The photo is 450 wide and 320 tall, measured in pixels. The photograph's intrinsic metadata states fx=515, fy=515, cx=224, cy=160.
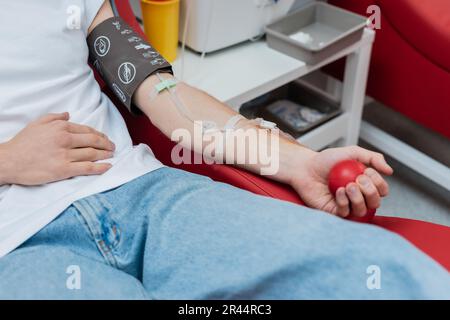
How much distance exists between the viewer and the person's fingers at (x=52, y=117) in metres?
0.83

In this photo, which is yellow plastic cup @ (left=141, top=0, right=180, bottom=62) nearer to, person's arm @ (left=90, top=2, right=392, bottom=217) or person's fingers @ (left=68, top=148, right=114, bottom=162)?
person's arm @ (left=90, top=2, right=392, bottom=217)

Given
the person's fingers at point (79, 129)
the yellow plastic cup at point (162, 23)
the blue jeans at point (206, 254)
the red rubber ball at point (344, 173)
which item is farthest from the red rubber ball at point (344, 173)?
the yellow plastic cup at point (162, 23)

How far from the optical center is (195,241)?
0.69 metres

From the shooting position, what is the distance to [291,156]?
85cm

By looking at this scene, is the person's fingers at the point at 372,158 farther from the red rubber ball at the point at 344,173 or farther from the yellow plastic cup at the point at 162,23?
the yellow plastic cup at the point at 162,23

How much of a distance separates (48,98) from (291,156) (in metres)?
0.42

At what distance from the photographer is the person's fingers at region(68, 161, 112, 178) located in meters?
0.80

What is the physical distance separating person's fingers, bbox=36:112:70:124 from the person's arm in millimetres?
143

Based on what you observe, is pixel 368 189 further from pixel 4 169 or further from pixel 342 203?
pixel 4 169

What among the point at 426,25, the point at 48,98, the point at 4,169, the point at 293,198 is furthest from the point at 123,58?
the point at 426,25

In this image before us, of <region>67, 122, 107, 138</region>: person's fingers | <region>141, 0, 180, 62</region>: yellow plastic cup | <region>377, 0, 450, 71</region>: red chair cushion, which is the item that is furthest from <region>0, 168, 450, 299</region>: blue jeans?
<region>377, 0, 450, 71</region>: red chair cushion
